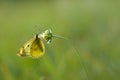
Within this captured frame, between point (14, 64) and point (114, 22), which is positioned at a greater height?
point (14, 64)

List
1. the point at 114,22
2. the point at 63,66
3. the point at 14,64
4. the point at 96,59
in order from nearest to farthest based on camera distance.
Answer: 1. the point at 63,66
2. the point at 96,59
3. the point at 14,64
4. the point at 114,22

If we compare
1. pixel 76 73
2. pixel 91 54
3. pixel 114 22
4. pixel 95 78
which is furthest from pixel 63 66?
pixel 114 22

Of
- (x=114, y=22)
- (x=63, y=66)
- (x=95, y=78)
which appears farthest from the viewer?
(x=114, y=22)

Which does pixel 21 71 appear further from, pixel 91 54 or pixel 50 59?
pixel 91 54

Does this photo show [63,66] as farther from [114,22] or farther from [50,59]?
[114,22]

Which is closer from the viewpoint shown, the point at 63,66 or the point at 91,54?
the point at 63,66

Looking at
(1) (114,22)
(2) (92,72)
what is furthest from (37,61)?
(1) (114,22)
